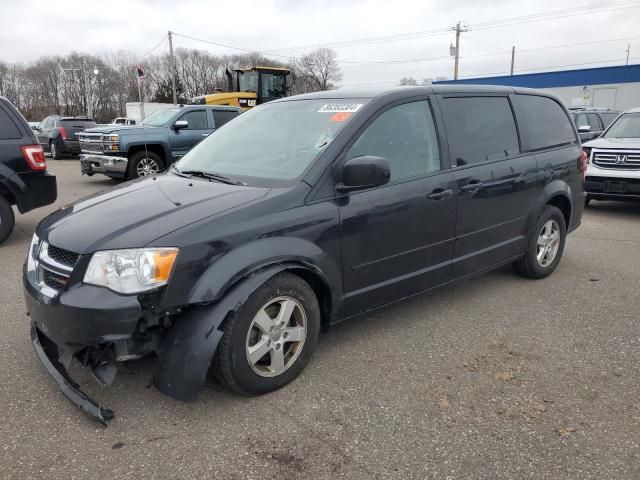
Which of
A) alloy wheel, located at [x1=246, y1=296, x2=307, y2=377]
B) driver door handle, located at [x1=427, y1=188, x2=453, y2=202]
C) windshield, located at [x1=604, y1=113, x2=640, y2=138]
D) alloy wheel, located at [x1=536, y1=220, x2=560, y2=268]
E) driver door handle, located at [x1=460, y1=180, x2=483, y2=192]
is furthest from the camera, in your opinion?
windshield, located at [x1=604, y1=113, x2=640, y2=138]

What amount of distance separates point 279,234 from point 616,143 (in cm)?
812

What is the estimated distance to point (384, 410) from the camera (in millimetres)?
2812

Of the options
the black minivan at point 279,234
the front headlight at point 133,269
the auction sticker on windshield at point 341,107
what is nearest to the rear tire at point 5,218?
the black minivan at point 279,234

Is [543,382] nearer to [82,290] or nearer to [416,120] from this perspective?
[416,120]

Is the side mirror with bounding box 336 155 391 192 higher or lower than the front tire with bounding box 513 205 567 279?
higher

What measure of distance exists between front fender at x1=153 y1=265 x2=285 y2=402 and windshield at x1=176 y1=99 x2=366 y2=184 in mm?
982

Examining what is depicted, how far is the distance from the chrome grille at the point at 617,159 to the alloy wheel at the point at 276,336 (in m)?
7.52

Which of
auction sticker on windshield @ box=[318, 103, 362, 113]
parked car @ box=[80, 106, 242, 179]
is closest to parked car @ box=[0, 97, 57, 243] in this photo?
parked car @ box=[80, 106, 242, 179]

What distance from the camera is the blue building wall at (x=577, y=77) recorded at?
36.7m

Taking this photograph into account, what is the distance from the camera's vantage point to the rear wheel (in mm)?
10914

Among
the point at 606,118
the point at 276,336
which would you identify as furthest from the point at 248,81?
the point at 276,336

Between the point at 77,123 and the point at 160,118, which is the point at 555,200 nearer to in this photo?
the point at 160,118

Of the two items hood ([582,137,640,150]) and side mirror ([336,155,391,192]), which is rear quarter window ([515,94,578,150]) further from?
hood ([582,137,640,150])

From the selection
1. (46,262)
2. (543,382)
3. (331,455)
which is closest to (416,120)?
(543,382)
